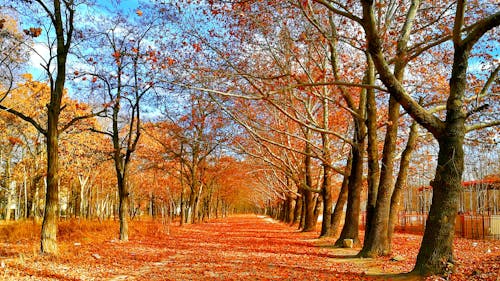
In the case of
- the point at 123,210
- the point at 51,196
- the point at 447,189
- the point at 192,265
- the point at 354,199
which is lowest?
the point at 192,265

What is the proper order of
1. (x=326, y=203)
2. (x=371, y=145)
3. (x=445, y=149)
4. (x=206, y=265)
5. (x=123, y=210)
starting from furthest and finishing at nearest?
(x=326, y=203)
(x=123, y=210)
(x=371, y=145)
(x=206, y=265)
(x=445, y=149)

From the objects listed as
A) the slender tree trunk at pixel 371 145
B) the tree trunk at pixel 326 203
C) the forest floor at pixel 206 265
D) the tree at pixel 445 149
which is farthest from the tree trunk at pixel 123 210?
the tree at pixel 445 149

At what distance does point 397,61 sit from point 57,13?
30.3 ft

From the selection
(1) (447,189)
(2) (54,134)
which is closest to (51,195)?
(2) (54,134)

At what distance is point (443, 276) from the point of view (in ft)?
23.9

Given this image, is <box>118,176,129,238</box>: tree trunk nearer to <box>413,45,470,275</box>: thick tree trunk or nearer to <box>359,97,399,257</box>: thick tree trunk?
<box>359,97,399,257</box>: thick tree trunk

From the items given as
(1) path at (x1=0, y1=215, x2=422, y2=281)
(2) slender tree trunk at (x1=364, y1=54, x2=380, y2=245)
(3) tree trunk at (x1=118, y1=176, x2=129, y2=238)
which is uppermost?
(2) slender tree trunk at (x1=364, y1=54, x2=380, y2=245)

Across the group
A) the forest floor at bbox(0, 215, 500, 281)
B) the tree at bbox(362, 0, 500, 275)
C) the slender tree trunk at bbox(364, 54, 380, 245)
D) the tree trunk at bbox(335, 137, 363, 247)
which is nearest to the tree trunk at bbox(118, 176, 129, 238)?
the forest floor at bbox(0, 215, 500, 281)

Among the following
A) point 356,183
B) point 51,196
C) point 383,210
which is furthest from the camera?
point 356,183

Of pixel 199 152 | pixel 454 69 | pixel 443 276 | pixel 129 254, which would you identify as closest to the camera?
pixel 443 276

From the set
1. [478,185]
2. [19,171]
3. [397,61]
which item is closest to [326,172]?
[397,61]

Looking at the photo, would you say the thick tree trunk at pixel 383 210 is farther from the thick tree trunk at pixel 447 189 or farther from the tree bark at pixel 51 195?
the tree bark at pixel 51 195

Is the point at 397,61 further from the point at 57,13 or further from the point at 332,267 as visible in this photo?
the point at 57,13

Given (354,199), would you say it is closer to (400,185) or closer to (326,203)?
(400,185)
